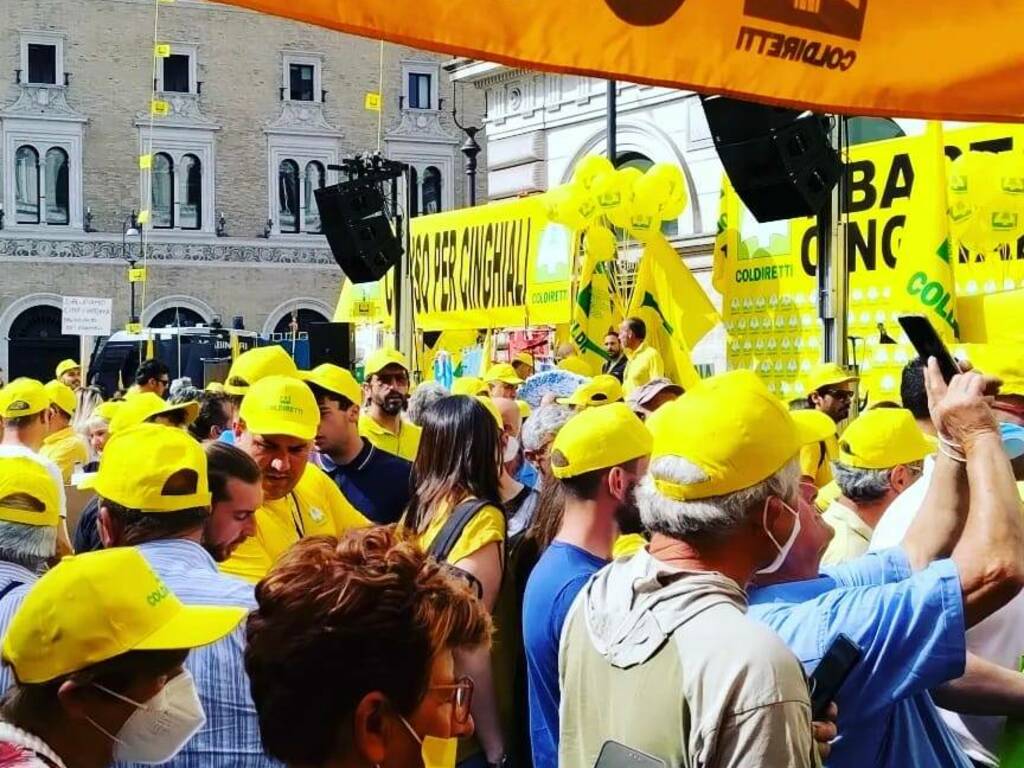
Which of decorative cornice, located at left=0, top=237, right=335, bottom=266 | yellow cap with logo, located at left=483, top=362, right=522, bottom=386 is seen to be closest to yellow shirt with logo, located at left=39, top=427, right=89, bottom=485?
yellow cap with logo, located at left=483, top=362, right=522, bottom=386

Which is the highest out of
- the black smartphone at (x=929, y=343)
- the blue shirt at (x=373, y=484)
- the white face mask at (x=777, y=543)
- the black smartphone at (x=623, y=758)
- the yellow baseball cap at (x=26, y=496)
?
the black smartphone at (x=929, y=343)

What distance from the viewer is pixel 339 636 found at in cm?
211

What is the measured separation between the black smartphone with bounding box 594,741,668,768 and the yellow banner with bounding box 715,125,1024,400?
7.77 metres

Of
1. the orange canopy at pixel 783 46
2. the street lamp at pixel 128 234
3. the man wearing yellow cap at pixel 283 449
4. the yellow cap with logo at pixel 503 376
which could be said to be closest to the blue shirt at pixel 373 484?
the man wearing yellow cap at pixel 283 449

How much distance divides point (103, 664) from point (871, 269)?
1006cm

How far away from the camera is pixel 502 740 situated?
14.8ft

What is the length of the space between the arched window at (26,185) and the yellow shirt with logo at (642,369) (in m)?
41.1

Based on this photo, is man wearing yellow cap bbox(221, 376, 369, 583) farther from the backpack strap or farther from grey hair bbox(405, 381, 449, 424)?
grey hair bbox(405, 381, 449, 424)

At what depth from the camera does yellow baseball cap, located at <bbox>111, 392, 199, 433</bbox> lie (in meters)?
7.11

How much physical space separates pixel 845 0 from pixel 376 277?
11.9 m

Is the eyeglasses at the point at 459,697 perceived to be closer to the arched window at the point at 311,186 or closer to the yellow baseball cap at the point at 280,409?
the yellow baseball cap at the point at 280,409

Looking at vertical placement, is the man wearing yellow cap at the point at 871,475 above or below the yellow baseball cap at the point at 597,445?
below

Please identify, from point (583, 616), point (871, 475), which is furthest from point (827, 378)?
point (583, 616)

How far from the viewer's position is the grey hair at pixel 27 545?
3883mm
